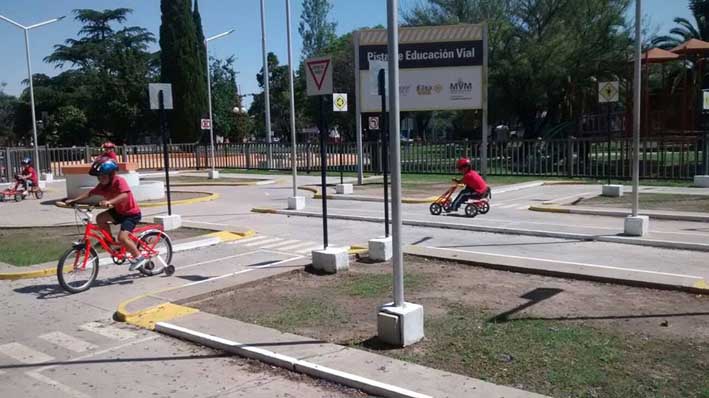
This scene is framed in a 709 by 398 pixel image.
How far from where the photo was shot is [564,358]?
17.6 feet

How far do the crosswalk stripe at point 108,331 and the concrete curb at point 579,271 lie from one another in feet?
15.0

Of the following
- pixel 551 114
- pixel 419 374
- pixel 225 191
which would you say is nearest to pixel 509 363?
pixel 419 374

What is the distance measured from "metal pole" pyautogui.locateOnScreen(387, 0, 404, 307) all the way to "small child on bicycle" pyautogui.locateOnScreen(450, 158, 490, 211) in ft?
29.9

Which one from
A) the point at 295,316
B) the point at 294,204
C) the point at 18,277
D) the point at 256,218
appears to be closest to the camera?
the point at 295,316

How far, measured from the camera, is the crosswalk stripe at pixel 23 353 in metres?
6.16

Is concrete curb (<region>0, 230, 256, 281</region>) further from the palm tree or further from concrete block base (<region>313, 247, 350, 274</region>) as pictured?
the palm tree

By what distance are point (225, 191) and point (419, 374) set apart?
19.9 m

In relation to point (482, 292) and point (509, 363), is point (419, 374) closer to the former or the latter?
point (509, 363)

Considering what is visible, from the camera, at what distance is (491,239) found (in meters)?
12.2

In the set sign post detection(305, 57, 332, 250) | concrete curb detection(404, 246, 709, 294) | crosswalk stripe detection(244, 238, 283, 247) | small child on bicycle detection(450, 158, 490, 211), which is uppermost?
sign post detection(305, 57, 332, 250)

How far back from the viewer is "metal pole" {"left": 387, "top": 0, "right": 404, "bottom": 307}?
5875 millimetres

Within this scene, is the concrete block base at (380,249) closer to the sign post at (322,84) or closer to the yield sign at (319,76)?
the sign post at (322,84)

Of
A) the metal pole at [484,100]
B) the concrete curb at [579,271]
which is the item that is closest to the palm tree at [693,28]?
the metal pole at [484,100]

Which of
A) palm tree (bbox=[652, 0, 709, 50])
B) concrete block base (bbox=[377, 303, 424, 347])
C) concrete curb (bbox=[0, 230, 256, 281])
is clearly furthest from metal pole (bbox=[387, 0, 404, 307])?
palm tree (bbox=[652, 0, 709, 50])
